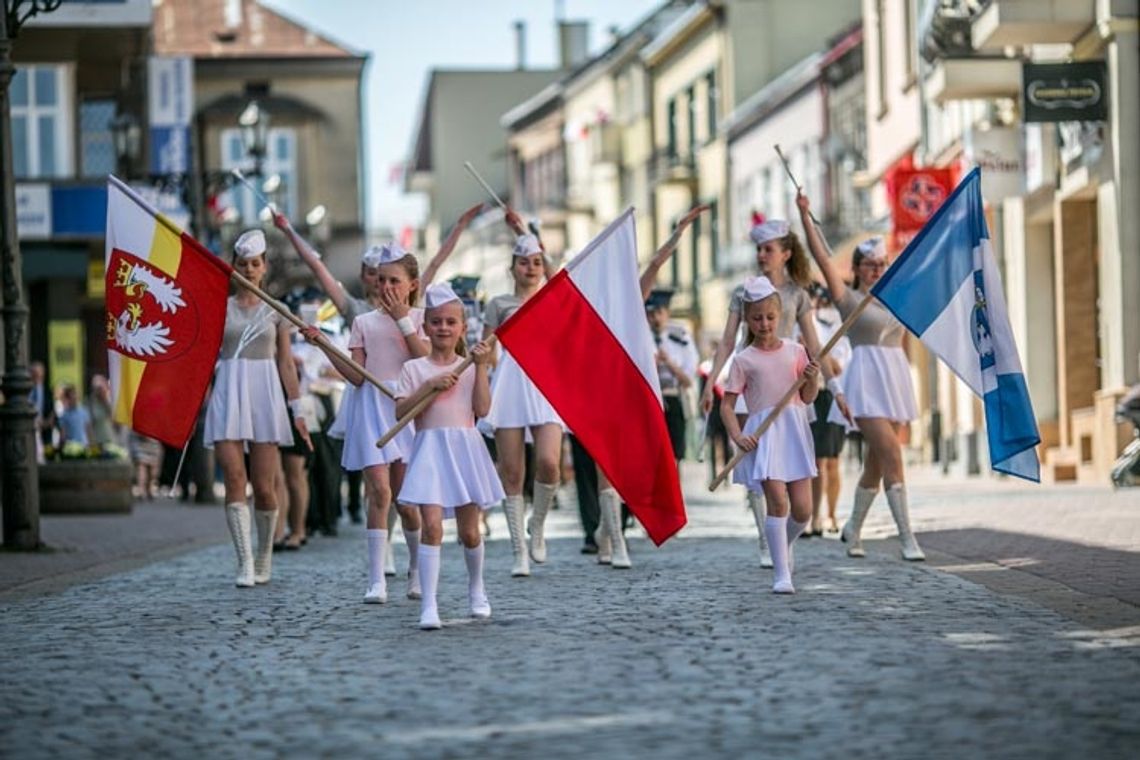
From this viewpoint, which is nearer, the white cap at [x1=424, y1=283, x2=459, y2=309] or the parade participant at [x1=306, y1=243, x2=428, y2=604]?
the white cap at [x1=424, y1=283, x2=459, y2=309]

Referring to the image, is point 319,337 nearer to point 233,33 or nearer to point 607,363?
point 607,363

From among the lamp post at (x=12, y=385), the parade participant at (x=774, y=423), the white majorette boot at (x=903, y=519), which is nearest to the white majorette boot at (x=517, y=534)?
the parade participant at (x=774, y=423)

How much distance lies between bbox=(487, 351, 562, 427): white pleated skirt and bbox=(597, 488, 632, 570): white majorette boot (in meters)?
0.58

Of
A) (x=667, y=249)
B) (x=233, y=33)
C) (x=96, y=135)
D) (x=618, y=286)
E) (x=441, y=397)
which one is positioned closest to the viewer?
(x=441, y=397)

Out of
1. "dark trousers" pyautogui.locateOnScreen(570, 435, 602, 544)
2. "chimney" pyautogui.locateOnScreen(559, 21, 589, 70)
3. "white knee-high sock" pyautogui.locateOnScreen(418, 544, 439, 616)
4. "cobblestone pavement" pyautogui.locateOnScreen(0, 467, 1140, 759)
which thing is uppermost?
"chimney" pyautogui.locateOnScreen(559, 21, 589, 70)

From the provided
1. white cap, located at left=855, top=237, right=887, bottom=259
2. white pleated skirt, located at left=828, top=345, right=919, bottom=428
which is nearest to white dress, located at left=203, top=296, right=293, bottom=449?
white pleated skirt, located at left=828, top=345, right=919, bottom=428

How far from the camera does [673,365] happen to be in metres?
18.7

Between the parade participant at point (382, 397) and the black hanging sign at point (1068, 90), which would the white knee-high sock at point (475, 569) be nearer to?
the parade participant at point (382, 397)

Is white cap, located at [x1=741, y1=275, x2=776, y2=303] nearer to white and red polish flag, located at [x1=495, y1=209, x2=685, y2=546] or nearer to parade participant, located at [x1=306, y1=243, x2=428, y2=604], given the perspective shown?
white and red polish flag, located at [x1=495, y1=209, x2=685, y2=546]

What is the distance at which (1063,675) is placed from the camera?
8.80 metres

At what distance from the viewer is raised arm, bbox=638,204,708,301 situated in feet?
45.1

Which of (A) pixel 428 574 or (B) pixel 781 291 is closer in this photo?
(A) pixel 428 574

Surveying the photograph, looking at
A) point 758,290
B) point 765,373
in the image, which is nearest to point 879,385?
point 765,373

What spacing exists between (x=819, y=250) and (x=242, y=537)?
3.58 meters
